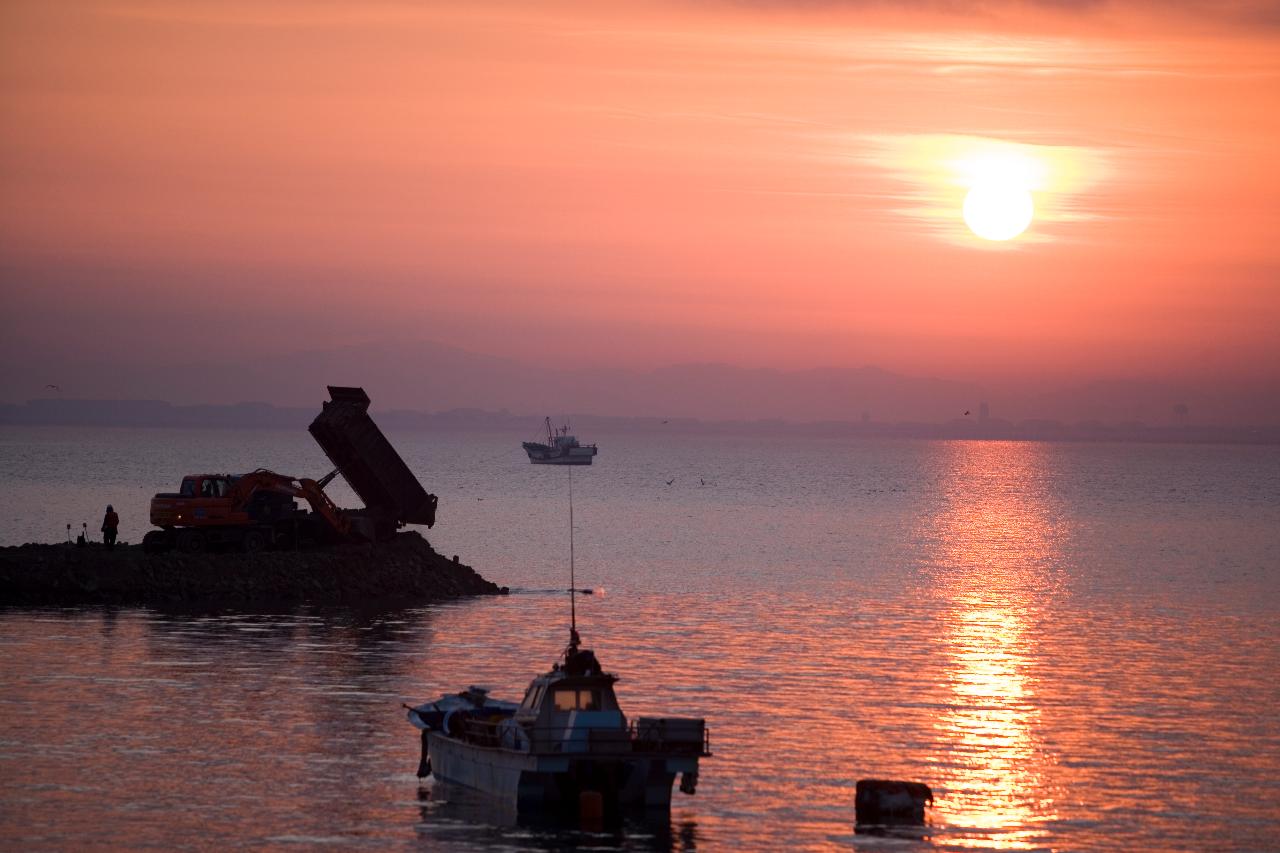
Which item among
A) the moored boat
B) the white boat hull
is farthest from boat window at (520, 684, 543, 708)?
the white boat hull

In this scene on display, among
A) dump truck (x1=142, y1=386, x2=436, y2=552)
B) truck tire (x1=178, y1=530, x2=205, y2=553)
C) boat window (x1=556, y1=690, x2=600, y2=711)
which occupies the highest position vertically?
dump truck (x1=142, y1=386, x2=436, y2=552)

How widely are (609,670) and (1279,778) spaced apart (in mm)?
19221

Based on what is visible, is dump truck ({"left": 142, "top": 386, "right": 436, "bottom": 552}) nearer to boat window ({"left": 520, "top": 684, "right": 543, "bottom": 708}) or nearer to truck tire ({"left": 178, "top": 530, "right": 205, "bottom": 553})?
truck tire ({"left": 178, "top": 530, "right": 205, "bottom": 553})

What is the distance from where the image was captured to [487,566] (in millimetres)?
90000

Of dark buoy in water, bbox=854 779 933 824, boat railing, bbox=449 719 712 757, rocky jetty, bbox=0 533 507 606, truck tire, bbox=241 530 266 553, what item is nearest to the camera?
boat railing, bbox=449 719 712 757

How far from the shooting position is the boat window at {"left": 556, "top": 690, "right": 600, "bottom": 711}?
107ft

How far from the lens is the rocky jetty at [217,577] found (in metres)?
62.0

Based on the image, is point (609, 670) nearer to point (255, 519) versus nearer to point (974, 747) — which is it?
point (974, 747)

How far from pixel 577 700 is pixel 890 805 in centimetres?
630

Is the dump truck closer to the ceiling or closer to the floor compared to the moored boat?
closer to the ceiling

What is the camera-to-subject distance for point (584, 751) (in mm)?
31969

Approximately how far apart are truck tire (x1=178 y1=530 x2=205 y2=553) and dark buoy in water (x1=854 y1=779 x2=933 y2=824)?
3968 centimetres

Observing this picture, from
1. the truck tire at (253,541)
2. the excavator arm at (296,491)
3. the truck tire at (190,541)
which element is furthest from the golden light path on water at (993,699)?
the truck tire at (190,541)

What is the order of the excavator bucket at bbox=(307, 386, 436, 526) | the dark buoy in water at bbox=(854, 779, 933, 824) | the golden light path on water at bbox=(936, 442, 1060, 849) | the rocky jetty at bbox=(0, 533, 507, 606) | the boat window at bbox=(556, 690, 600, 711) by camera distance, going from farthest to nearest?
1. the excavator bucket at bbox=(307, 386, 436, 526)
2. the rocky jetty at bbox=(0, 533, 507, 606)
3. the golden light path on water at bbox=(936, 442, 1060, 849)
4. the boat window at bbox=(556, 690, 600, 711)
5. the dark buoy in water at bbox=(854, 779, 933, 824)
